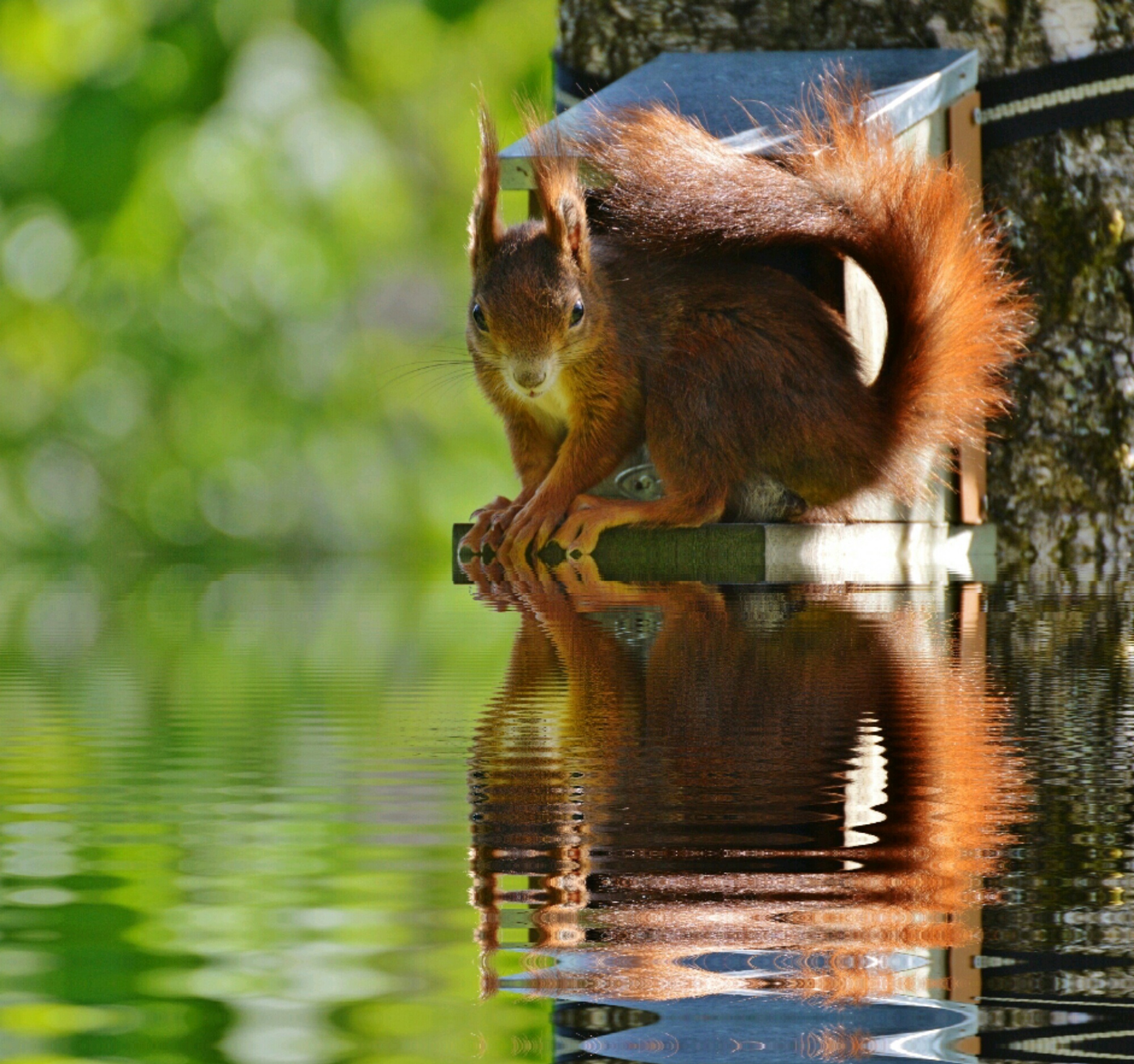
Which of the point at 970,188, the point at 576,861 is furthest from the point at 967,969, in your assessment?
the point at 970,188

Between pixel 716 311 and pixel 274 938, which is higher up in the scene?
pixel 716 311

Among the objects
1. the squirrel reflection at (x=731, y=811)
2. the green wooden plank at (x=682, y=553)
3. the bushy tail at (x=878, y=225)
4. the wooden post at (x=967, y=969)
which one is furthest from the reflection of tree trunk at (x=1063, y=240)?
the wooden post at (x=967, y=969)

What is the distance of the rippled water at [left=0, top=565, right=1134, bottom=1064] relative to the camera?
0.86 feet

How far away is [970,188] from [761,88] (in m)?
0.27

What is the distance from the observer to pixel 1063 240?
169cm

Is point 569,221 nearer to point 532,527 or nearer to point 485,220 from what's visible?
point 485,220

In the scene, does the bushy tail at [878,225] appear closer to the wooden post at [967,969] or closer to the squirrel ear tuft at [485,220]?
the squirrel ear tuft at [485,220]

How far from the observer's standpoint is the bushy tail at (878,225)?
4.17 feet

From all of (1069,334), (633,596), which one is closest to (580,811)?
(633,596)

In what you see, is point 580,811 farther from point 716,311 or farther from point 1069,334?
point 1069,334

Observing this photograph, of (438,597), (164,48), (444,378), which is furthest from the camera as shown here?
(164,48)

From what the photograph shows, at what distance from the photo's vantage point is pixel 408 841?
381 mm

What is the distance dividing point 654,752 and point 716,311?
0.87 metres

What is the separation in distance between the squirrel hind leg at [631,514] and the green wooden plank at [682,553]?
11mm
